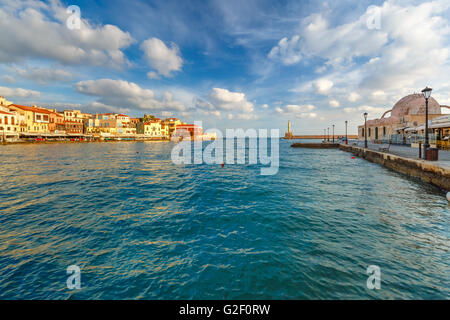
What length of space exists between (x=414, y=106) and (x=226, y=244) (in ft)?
202

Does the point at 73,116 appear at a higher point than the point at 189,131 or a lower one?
higher

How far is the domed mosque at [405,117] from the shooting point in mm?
39875

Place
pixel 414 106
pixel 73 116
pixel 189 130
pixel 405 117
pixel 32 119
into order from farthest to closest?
pixel 189 130 → pixel 73 116 → pixel 32 119 → pixel 414 106 → pixel 405 117

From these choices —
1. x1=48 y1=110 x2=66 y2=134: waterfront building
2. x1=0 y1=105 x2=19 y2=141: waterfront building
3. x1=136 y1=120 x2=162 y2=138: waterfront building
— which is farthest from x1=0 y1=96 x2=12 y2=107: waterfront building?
x1=136 y1=120 x2=162 y2=138: waterfront building

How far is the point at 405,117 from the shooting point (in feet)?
135

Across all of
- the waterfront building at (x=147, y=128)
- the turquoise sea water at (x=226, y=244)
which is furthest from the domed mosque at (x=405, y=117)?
the waterfront building at (x=147, y=128)

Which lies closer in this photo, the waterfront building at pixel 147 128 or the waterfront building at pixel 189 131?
the waterfront building at pixel 147 128

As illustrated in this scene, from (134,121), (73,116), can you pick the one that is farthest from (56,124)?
(134,121)

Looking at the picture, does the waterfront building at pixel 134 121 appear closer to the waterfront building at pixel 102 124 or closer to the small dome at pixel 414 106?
the waterfront building at pixel 102 124

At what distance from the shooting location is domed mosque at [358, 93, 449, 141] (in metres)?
39.9

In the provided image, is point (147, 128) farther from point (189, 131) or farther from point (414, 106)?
point (414, 106)
